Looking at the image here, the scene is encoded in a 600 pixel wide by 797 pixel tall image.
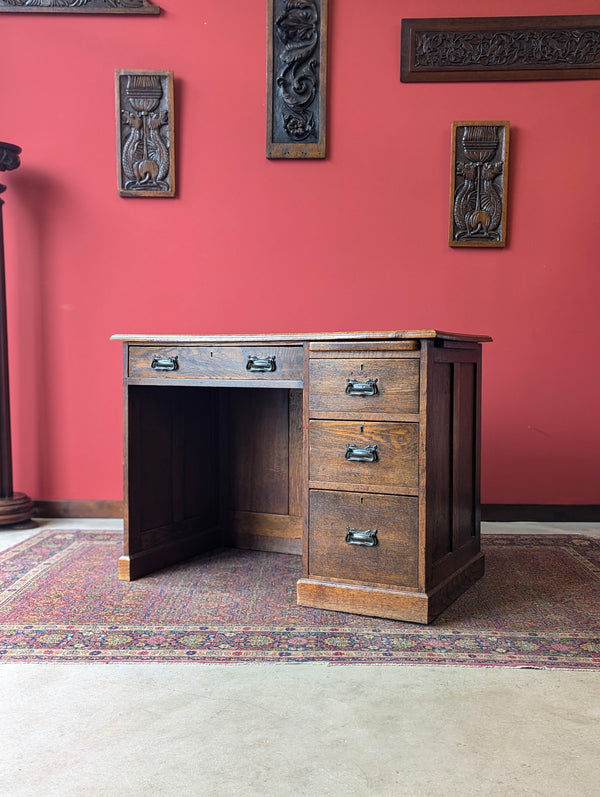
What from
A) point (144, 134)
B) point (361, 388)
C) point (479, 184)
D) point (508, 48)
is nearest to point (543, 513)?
point (479, 184)

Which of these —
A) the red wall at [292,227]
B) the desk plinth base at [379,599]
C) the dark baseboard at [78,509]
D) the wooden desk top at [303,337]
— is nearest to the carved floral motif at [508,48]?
the red wall at [292,227]

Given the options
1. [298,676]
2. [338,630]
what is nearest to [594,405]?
[338,630]

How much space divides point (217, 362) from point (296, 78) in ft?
6.10

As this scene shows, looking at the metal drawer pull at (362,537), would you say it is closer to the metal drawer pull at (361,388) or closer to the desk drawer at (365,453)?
the desk drawer at (365,453)

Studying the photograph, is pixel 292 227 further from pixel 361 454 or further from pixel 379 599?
pixel 379 599

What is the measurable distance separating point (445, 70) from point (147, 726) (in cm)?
330

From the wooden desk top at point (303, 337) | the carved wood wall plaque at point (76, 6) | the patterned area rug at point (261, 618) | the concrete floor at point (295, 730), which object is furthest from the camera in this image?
the carved wood wall plaque at point (76, 6)

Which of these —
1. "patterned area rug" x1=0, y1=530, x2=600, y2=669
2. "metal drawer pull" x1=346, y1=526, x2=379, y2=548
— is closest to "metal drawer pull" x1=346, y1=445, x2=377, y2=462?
"metal drawer pull" x1=346, y1=526, x2=379, y2=548

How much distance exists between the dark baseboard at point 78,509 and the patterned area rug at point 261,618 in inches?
28.8

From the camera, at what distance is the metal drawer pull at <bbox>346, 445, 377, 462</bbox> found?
2.32m

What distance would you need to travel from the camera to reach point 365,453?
2328 millimetres

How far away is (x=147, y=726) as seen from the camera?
1634 mm

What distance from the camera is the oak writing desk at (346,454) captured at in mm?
2279

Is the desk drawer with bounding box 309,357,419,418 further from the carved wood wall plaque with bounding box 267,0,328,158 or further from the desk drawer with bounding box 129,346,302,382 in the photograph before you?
the carved wood wall plaque with bounding box 267,0,328,158
